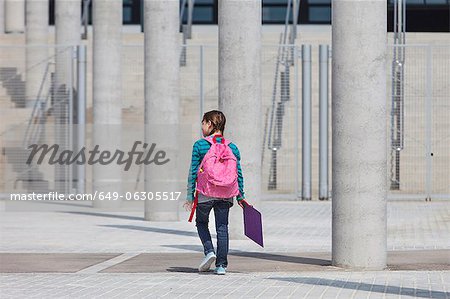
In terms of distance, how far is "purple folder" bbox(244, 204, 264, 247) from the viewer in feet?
41.3

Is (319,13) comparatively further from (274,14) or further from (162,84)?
(162,84)

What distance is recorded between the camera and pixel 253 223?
1266cm

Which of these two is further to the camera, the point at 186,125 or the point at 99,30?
the point at 186,125

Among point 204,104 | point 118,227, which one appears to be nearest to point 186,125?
point 204,104

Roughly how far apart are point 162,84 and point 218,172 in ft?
30.6

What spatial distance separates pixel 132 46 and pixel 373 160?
739 inches

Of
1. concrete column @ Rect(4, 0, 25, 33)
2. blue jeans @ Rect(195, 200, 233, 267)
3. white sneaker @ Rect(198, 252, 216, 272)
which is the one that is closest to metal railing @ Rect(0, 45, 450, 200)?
concrete column @ Rect(4, 0, 25, 33)

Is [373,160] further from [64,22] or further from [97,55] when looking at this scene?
[64,22]

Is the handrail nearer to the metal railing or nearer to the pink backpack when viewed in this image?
the metal railing

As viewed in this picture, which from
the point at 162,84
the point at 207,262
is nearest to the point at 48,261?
the point at 207,262

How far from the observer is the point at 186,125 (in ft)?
103

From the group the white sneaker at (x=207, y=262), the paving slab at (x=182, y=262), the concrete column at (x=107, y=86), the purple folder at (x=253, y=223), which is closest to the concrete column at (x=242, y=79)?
the paving slab at (x=182, y=262)

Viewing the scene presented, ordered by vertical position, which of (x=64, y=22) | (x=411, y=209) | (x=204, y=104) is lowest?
(x=411, y=209)

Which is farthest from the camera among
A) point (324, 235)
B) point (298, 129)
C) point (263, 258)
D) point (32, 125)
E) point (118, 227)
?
point (32, 125)
